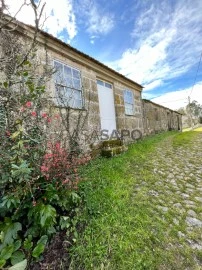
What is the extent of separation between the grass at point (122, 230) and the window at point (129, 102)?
6.02m

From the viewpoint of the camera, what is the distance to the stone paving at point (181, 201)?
7.10 feet

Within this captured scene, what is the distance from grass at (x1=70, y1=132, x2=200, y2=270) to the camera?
200 centimetres

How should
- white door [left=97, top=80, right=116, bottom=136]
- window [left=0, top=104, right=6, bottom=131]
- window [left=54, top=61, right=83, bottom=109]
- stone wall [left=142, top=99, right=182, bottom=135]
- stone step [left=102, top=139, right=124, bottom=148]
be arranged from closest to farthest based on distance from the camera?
1. window [left=0, top=104, right=6, bottom=131]
2. window [left=54, top=61, right=83, bottom=109]
3. stone step [left=102, top=139, right=124, bottom=148]
4. white door [left=97, top=80, right=116, bottom=136]
5. stone wall [left=142, top=99, right=182, bottom=135]

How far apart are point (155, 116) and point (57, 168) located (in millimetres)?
13040

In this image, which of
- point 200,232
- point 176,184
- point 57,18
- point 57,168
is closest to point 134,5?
point 57,18

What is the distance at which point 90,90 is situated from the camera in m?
6.58

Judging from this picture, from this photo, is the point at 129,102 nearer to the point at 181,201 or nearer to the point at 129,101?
the point at 129,101

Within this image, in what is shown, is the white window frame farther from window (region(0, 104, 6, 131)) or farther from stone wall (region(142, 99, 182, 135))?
window (region(0, 104, 6, 131))

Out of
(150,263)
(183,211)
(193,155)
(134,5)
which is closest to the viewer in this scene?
(150,263)

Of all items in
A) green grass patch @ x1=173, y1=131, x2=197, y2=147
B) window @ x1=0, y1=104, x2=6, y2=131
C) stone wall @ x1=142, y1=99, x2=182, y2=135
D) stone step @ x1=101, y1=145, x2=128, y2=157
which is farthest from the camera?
stone wall @ x1=142, y1=99, x2=182, y2=135

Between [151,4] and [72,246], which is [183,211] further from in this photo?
[151,4]

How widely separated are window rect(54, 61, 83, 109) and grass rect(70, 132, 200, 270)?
2.67 metres

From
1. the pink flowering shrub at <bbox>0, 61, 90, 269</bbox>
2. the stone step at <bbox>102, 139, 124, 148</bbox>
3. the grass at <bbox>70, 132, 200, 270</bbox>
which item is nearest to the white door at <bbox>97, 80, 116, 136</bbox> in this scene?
the stone step at <bbox>102, 139, 124, 148</bbox>

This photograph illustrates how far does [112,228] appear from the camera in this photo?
246 centimetres
